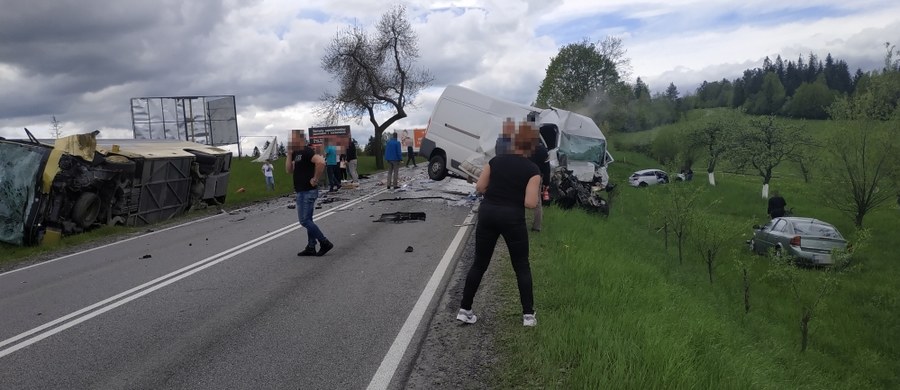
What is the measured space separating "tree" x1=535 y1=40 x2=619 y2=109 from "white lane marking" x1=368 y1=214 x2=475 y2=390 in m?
53.7

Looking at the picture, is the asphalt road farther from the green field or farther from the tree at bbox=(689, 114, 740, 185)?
the tree at bbox=(689, 114, 740, 185)

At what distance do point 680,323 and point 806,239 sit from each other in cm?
1467

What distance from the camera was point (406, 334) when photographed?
4859 millimetres

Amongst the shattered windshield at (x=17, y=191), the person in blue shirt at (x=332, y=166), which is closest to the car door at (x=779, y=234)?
the person in blue shirt at (x=332, y=166)

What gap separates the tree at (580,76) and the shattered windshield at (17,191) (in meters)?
51.2

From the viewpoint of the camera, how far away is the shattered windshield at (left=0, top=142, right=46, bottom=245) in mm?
11562

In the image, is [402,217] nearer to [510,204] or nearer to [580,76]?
[510,204]

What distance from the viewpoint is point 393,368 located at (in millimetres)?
4156

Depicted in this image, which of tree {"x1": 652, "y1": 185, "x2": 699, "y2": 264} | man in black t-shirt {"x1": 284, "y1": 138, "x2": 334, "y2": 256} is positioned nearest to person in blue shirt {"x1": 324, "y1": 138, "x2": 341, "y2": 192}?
tree {"x1": 652, "y1": 185, "x2": 699, "y2": 264}

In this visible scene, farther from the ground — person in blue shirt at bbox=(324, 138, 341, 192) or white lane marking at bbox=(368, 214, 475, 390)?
person in blue shirt at bbox=(324, 138, 341, 192)

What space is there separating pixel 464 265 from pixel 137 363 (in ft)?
13.1

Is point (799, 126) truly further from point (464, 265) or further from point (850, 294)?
point (464, 265)

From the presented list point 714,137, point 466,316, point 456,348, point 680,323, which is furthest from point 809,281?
point 714,137

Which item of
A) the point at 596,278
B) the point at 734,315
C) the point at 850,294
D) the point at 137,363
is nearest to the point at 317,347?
the point at 137,363
